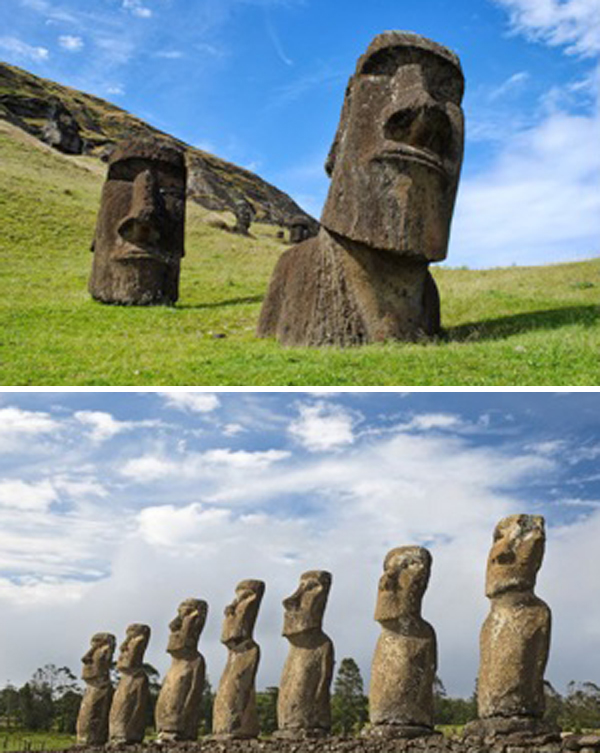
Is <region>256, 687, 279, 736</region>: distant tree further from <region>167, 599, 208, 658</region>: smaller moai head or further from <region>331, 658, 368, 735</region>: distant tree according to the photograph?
<region>167, 599, 208, 658</region>: smaller moai head

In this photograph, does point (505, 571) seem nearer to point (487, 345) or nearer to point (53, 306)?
point (487, 345)

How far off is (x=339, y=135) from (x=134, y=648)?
9.15m

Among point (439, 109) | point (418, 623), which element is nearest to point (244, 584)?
point (418, 623)

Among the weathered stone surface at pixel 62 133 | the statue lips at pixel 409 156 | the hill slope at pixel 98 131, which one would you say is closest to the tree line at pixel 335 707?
the statue lips at pixel 409 156

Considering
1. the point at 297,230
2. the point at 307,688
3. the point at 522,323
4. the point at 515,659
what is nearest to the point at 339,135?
the point at 522,323

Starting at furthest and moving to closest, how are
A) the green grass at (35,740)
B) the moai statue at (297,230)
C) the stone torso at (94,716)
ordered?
the moai statue at (297,230) → the green grass at (35,740) → the stone torso at (94,716)

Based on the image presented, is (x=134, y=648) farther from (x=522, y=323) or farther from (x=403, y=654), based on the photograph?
(x=522, y=323)

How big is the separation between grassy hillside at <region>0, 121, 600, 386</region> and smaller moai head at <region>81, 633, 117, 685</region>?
507 centimetres

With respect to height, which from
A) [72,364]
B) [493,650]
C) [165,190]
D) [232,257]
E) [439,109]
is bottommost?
[493,650]

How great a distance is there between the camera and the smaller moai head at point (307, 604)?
12312 mm

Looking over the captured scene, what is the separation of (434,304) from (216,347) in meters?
3.84

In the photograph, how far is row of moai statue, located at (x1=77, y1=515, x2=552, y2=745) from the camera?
9461 millimetres

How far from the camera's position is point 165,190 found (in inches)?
946

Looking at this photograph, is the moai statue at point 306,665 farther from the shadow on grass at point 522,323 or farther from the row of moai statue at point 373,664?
the shadow on grass at point 522,323
